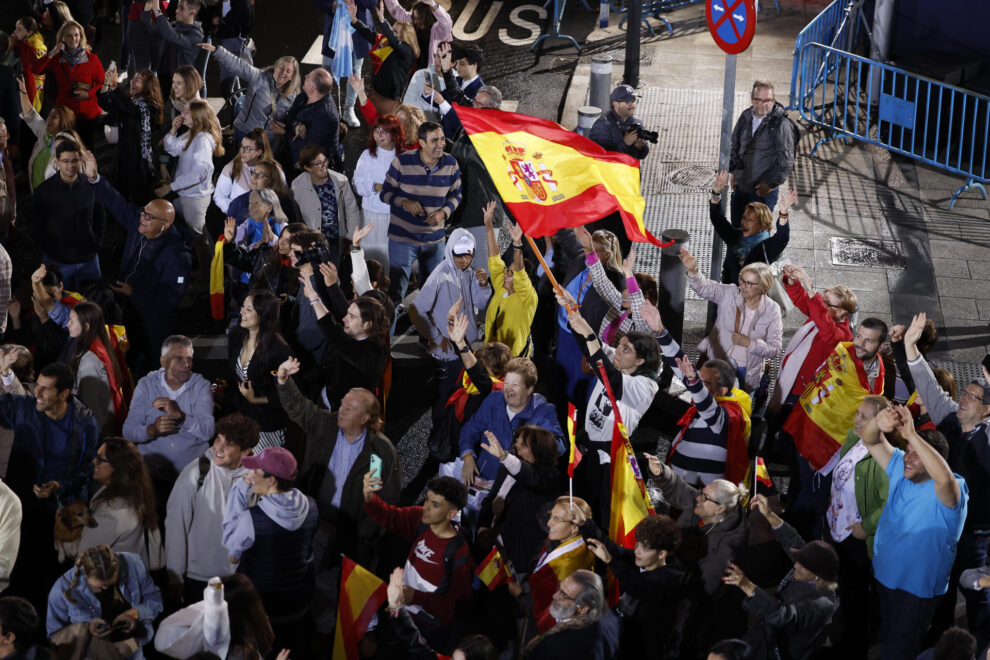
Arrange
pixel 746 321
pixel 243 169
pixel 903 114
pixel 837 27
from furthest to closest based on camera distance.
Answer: pixel 837 27
pixel 903 114
pixel 243 169
pixel 746 321

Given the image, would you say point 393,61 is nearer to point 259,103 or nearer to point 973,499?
point 259,103

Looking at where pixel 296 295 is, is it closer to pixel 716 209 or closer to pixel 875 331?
pixel 716 209

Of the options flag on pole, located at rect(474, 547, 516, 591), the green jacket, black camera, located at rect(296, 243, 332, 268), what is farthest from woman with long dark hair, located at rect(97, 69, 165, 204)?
the green jacket

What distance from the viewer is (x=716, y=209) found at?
10648mm

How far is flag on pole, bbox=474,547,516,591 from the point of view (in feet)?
24.7

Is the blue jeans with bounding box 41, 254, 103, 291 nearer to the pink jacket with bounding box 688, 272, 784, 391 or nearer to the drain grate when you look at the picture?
the pink jacket with bounding box 688, 272, 784, 391

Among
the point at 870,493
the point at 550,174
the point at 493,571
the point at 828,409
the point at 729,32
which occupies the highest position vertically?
the point at 729,32

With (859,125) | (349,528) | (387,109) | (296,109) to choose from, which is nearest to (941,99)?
(859,125)

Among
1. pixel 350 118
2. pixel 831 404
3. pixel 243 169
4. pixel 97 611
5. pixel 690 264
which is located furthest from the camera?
pixel 350 118

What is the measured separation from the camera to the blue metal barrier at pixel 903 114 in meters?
14.7

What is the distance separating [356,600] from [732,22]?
5613mm

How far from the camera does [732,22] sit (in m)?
9.99

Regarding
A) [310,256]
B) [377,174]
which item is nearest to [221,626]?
[310,256]

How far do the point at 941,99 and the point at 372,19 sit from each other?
675 centimetres
